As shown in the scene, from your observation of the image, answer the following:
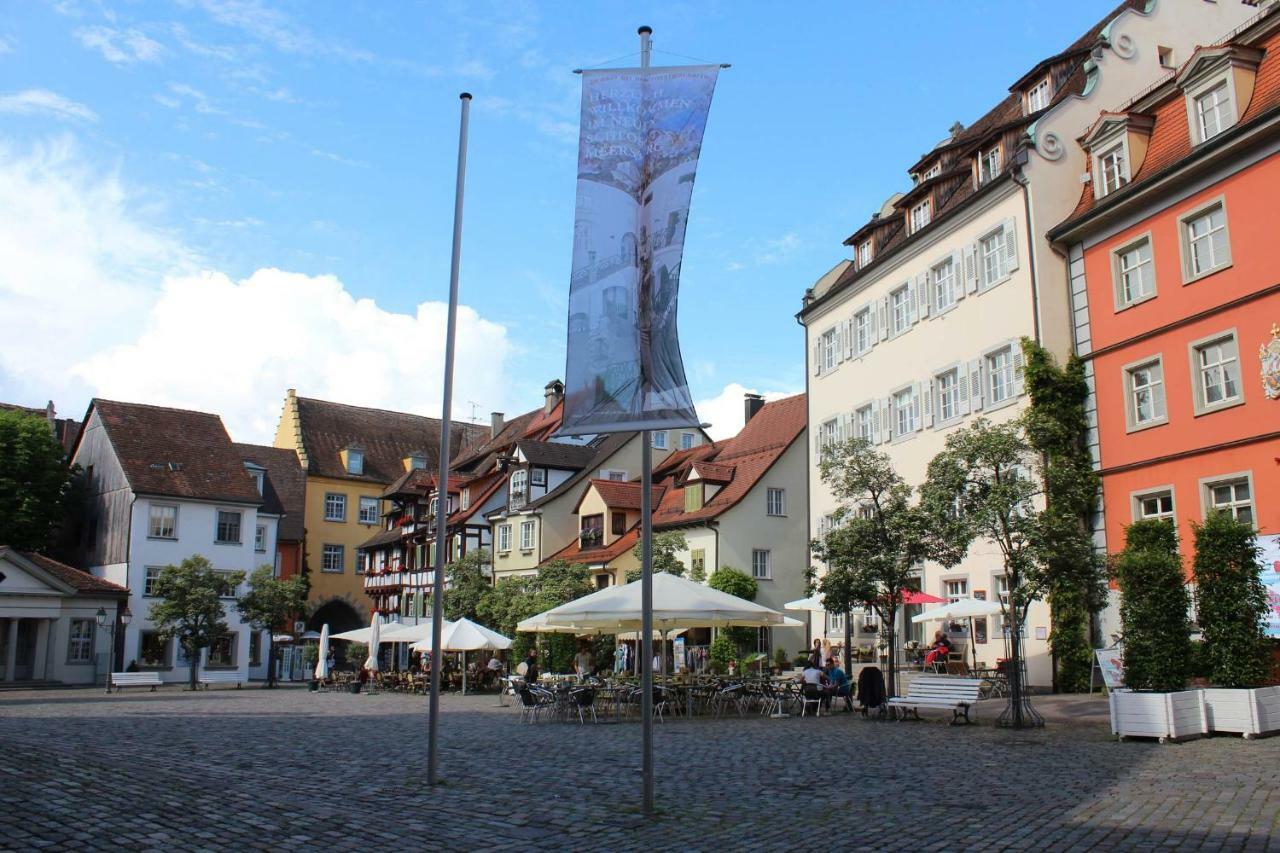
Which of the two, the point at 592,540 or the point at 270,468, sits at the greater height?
the point at 270,468

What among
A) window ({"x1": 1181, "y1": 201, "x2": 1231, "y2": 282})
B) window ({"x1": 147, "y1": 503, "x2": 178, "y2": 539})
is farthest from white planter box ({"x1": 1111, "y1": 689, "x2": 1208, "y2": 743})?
window ({"x1": 147, "y1": 503, "x2": 178, "y2": 539})

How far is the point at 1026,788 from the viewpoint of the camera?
11438 mm

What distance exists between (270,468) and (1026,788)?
6438 cm

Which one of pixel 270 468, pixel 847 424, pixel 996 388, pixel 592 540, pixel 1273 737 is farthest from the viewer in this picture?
pixel 270 468

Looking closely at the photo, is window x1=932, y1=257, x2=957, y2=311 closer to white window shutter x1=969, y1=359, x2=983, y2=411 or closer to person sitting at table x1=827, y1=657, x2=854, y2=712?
white window shutter x1=969, y1=359, x2=983, y2=411

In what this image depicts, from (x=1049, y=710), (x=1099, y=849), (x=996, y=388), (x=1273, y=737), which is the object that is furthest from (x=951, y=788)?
(x=996, y=388)

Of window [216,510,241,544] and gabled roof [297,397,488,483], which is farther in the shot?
gabled roof [297,397,488,483]

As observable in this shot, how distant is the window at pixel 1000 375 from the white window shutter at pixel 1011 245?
6.61ft

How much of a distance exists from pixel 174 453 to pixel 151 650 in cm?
941

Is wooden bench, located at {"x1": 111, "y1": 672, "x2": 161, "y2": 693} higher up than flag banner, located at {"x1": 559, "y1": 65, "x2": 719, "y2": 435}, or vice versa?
flag banner, located at {"x1": 559, "y1": 65, "x2": 719, "y2": 435}

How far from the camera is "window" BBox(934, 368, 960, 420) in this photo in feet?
96.5

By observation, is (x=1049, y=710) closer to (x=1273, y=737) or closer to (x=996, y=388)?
(x=1273, y=737)

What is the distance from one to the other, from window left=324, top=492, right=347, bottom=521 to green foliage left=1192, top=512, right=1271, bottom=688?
62096 millimetres

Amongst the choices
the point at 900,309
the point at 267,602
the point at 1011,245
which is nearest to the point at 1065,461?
the point at 1011,245
